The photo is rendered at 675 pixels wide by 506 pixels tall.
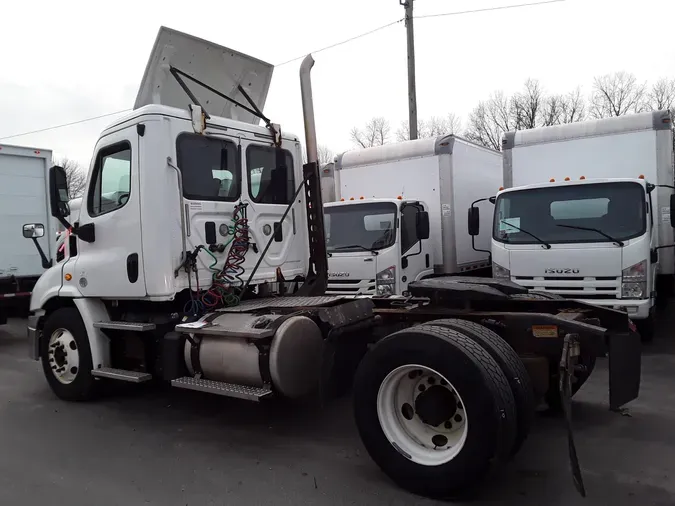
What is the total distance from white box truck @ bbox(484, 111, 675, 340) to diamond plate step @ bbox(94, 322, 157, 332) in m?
4.84

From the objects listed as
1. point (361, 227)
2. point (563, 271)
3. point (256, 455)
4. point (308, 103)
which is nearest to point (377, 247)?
point (361, 227)

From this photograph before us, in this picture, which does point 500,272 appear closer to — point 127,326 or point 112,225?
point 127,326

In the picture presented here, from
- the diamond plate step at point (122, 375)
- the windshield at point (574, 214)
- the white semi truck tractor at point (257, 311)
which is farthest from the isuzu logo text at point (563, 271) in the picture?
the diamond plate step at point (122, 375)

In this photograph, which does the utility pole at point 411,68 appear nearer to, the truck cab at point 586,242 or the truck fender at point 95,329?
the truck cab at point 586,242

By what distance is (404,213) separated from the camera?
8406 mm

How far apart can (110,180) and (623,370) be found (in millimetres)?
4790

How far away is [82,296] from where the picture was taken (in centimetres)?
565

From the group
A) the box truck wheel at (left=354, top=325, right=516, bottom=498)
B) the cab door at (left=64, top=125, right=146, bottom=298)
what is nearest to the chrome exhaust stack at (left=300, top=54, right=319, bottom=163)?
the cab door at (left=64, top=125, right=146, bottom=298)

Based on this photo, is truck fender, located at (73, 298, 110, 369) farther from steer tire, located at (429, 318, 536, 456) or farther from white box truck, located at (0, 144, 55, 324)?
white box truck, located at (0, 144, 55, 324)

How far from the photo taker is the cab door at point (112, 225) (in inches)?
201

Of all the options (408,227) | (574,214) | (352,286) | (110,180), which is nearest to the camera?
(110,180)

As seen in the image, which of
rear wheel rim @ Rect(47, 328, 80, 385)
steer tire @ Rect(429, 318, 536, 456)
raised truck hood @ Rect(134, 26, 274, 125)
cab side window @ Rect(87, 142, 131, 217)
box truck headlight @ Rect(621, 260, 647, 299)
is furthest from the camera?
box truck headlight @ Rect(621, 260, 647, 299)

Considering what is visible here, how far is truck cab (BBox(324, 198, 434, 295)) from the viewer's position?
8141mm

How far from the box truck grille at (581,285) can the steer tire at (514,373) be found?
4.01 metres
